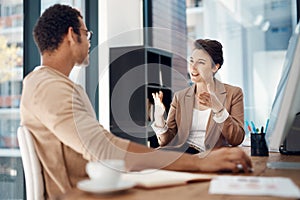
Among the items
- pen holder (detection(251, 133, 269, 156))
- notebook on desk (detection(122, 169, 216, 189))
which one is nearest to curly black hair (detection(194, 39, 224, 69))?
pen holder (detection(251, 133, 269, 156))

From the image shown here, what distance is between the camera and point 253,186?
0.88 m

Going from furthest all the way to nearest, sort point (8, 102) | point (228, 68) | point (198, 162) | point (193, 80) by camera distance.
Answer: point (228, 68) < point (8, 102) < point (193, 80) < point (198, 162)

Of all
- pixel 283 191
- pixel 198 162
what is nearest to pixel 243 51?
pixel 198 162

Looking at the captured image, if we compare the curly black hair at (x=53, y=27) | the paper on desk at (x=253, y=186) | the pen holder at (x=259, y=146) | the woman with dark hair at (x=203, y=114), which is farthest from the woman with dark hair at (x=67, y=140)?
the woman with dark hair at (x=203, y=114)

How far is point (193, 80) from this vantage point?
7.02 ft

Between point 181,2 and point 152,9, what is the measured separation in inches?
15.9

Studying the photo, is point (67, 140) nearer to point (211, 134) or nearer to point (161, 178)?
point (161, 178)

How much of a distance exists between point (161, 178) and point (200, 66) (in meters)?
1.26

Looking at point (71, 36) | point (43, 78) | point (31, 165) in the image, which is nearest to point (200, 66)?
point (71, 36)

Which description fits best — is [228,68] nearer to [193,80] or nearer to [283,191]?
[193,80]

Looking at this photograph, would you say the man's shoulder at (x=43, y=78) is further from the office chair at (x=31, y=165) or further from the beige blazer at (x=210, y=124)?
the beige blazer at (x=210, y=124)

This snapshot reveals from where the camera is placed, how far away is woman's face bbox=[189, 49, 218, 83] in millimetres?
2111

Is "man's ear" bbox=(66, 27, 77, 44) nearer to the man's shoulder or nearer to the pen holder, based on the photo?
the man's shoulder

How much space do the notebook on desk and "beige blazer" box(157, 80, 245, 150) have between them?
0.84 metres
